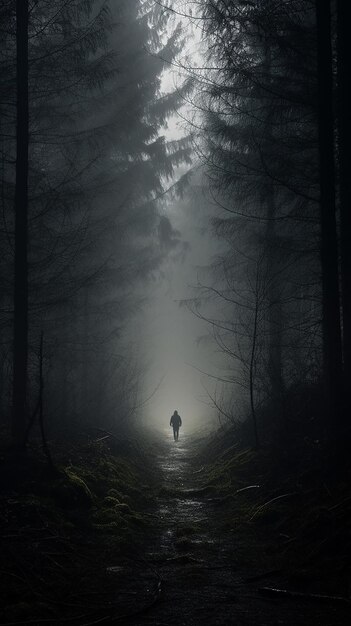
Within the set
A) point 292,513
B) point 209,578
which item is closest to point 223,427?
point 292,513

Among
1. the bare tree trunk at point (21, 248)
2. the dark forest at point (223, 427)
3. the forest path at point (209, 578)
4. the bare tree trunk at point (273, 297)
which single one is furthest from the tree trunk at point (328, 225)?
the bare tree trunk at point (21, 248)

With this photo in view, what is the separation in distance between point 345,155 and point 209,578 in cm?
694

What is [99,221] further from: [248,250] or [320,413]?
[320,413]

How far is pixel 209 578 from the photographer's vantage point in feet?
17.1

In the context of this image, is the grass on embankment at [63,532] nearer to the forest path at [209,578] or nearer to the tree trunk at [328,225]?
the forest path at [209,578]

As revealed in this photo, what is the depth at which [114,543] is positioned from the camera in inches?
247

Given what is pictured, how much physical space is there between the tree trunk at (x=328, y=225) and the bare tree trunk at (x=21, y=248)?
5.53 meters

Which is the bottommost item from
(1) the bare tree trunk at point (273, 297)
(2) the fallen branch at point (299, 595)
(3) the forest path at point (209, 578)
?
(3) the forest path at point (209, 578)

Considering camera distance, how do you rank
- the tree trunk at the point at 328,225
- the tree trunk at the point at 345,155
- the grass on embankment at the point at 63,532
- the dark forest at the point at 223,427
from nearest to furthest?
1. the grass on embankment at the point at 63,532
2. the dark forest at the point at 223,427
3. the tree trunk at the point at 328,225
4. the tree trunk at the point at 345,155

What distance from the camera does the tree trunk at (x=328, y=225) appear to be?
7.51 metres

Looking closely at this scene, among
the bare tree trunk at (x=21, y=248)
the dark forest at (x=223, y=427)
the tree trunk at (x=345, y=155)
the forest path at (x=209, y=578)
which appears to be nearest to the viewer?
the forest path at (x=209, y=578)

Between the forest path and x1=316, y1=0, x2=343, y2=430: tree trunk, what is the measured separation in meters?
2.80

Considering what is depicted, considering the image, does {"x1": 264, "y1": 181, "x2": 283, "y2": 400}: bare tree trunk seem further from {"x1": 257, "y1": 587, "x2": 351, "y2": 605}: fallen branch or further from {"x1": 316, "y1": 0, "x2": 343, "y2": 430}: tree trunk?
{"x1": 257, "y1": 587, "x2": 351, "y2": 605}: fallen branch

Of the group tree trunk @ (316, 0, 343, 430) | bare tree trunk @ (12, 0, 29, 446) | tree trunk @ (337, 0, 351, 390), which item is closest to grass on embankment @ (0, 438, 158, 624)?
bare tree trunk @ (12, 0, 29, 446)
